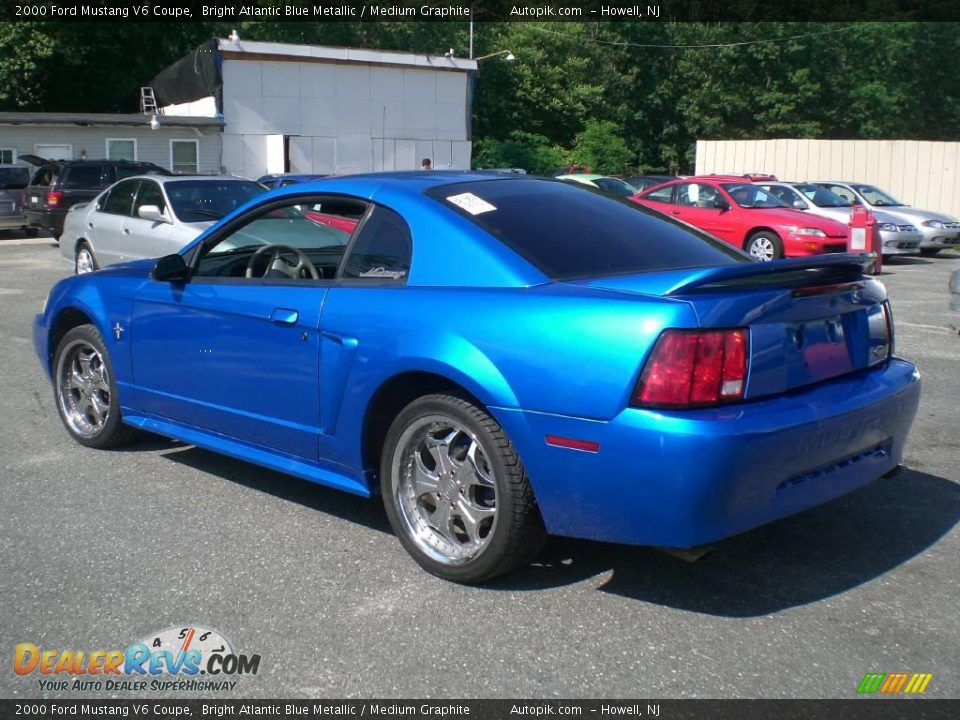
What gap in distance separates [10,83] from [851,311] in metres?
40.7

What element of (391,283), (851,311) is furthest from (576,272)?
(851,311)

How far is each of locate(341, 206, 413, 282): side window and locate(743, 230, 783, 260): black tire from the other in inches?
496

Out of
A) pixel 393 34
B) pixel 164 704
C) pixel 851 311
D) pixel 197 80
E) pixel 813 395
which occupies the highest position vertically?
pixel 393 34

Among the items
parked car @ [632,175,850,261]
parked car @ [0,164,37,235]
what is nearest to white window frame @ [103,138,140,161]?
parked car @ [0,164,37,235]

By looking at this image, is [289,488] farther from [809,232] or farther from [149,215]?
[809,232]

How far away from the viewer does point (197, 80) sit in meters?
32.4

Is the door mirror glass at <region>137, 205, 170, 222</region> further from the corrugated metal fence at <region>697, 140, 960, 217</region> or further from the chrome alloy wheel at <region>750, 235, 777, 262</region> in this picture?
the corrugated metal fence at <region>697, 140, 960, 217</region>

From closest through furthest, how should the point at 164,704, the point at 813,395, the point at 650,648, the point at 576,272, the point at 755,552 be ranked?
the point at 164,704
the point at 650,648
the point at 813,395
the point at 576,272
the point at 755,552

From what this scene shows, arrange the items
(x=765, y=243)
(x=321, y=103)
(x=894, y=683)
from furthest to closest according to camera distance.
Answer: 1. (x=321, y=103)
2. (x=765, y=243)
3. (x=894, y=683)

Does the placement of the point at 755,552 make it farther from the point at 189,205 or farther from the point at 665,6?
the point at 665,6

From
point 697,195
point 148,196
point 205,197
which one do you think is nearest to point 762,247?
point 697,195

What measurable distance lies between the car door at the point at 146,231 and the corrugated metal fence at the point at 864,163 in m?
20.4

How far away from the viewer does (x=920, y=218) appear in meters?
19.9

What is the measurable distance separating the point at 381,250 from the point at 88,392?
2443 millimetres
